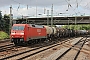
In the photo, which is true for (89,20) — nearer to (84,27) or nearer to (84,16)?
(84,16)

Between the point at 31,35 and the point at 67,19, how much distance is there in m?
66.2

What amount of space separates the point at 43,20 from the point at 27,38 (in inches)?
2713

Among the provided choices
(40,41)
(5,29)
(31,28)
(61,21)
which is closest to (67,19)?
(61,21)

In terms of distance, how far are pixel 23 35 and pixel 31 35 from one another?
250 centimetres

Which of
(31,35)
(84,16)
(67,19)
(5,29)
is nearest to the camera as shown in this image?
(31,35)

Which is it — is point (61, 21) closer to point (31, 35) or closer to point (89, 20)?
point (89, 20)

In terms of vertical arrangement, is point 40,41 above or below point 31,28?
below

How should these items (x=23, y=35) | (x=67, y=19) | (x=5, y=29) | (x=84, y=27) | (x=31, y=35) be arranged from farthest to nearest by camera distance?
(x=84, y=27)
(x=67, y=19)
(x=5, y=29)
(x=31, y=35)
(x=23, y=35)

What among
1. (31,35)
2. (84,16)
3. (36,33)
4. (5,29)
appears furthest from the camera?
(84,16)

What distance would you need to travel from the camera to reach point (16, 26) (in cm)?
2766

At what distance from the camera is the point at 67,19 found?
94.4m

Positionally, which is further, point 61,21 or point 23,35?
point 61,21

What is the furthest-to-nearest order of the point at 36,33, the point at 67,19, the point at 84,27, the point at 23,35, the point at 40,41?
the point at 84,27, the point at 67,19, the point at 40,41, the point at 36,33, the point at 23,35

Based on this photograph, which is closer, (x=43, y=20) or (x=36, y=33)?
(x=36, y=33)
